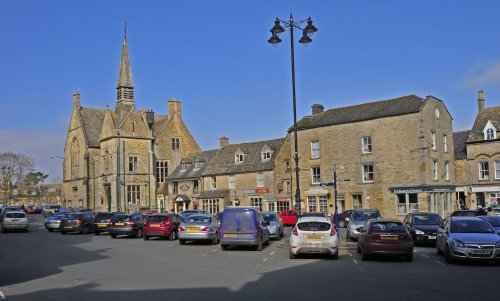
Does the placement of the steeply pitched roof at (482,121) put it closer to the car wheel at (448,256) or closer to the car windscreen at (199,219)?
the car windscreen at (199,219)

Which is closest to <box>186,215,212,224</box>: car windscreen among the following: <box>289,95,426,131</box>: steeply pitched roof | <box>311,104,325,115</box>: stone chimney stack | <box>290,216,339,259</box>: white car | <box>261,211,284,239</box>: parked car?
<box>261,211,284,239</box>: parked car

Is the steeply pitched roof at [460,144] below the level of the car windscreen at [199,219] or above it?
above

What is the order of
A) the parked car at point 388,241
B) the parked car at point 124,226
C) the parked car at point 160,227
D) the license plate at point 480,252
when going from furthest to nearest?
1. the parked car at point 124,226
2. the parked car at point 160,227
3. the parked car at point 388,241
4. the license plate at point 480,252

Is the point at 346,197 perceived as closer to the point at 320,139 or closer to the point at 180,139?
the point at 320,139

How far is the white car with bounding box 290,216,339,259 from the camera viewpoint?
59.9 ft

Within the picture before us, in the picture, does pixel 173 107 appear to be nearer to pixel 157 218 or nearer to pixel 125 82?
pixel 125 82

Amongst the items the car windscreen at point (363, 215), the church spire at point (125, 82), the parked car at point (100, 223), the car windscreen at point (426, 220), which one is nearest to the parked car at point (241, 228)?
the car windscreen at point (363, 215)

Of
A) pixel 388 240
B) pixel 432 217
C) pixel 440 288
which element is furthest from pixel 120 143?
pixel 440 288

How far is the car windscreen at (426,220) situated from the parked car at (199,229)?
376 inches

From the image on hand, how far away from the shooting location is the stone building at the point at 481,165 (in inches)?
1997

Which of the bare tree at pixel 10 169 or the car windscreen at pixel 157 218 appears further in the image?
the bare tree at pixel 10 169

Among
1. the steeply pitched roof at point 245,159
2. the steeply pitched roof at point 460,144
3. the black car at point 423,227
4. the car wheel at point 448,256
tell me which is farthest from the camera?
the steeply pitched roof at point 245,159

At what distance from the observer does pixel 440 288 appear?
38.8 feet

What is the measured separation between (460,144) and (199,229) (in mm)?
39686
